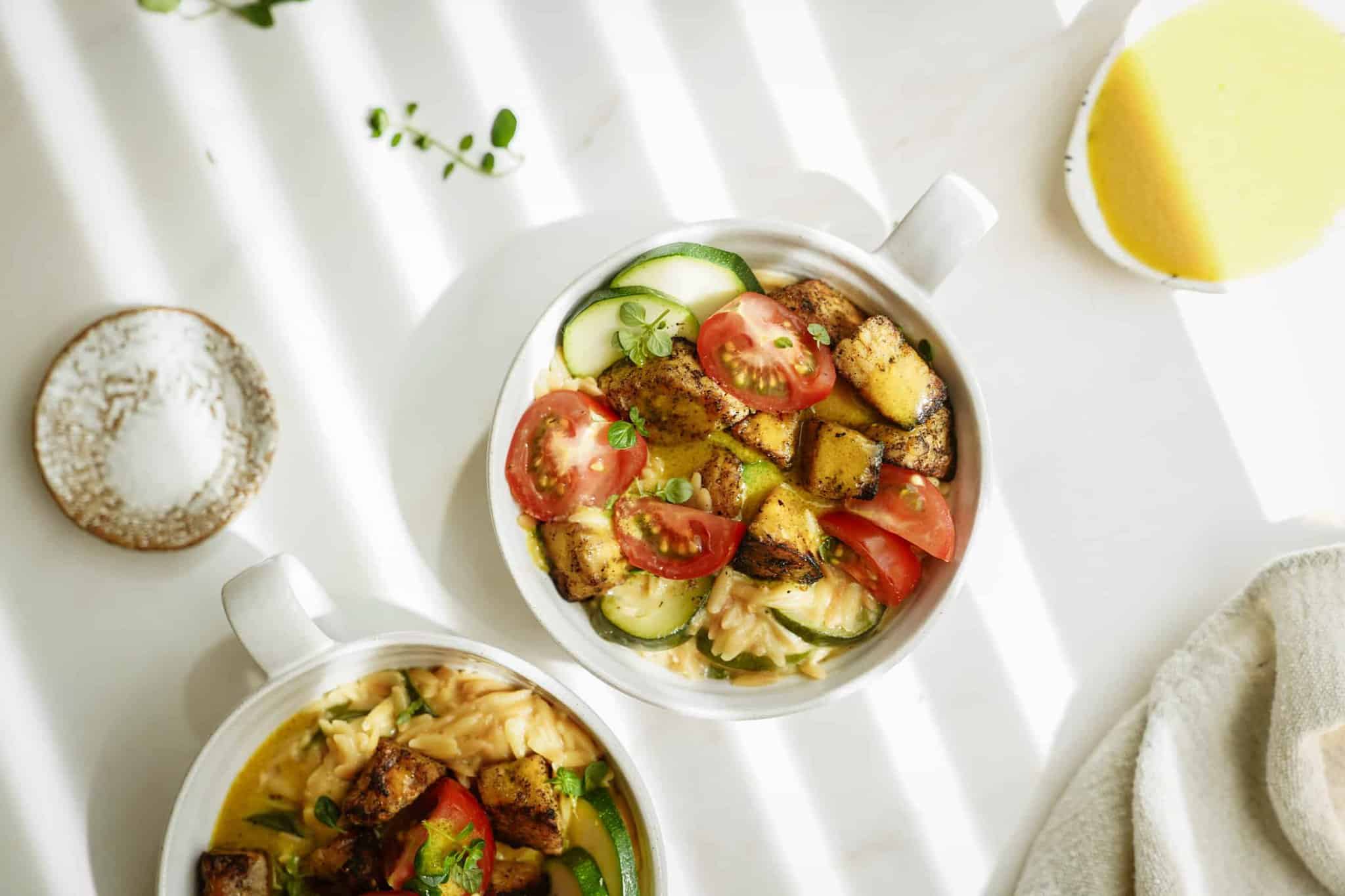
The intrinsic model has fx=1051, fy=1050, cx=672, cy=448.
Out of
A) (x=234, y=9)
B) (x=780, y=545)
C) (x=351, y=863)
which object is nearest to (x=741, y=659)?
(x=780, y=545)

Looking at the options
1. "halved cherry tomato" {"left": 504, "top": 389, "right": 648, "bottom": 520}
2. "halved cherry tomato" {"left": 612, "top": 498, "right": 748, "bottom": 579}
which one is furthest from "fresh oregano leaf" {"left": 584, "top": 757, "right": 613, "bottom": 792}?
"halved cherry tomato" {"left": 504, "top": 389, "right": 648, "bottom": 520}

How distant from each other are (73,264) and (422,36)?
1.19m

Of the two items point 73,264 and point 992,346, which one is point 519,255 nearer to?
point 73,264

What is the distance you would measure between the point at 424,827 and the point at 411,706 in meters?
0.30

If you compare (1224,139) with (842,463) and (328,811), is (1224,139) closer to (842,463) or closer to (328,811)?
(842,463)

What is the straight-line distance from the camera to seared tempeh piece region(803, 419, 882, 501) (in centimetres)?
256

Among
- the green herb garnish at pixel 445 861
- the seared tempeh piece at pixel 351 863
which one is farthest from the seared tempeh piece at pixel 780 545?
the seared tempeh piece at pixel 351 863

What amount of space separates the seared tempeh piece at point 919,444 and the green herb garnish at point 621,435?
62cm

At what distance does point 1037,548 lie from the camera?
10.6ft

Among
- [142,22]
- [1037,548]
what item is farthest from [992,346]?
[142,22]

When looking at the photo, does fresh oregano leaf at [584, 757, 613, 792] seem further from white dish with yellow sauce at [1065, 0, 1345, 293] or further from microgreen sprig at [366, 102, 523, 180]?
white dish with yellow sauce at [1065, 0, 1345, 293]

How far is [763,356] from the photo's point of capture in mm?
2539

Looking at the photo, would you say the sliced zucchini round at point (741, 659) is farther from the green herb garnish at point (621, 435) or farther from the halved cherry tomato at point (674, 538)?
the green herb garnish at point (621, 435)

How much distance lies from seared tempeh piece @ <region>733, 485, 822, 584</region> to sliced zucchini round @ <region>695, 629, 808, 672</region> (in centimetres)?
23
